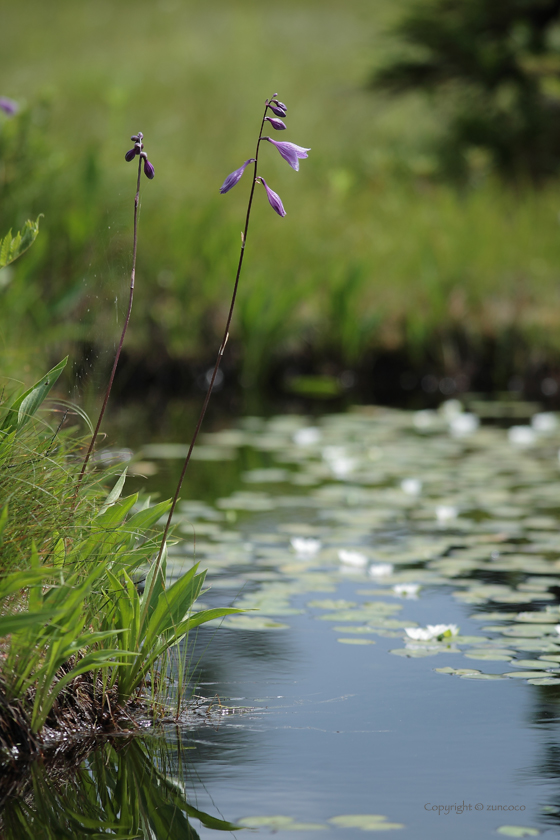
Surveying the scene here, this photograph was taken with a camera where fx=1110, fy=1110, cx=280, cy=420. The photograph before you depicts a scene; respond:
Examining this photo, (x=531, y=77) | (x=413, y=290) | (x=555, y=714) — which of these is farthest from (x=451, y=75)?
(x=555, y=714)

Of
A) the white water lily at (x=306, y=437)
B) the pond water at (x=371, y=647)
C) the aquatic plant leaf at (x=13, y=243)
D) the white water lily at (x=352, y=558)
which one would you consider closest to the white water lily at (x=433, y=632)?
the pond water at (x=371, y=647)

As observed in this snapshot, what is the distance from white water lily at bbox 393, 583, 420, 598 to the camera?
3.31 metres

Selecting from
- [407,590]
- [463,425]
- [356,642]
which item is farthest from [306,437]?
[356,642]

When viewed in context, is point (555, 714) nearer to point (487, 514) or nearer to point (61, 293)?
point (487, 514)

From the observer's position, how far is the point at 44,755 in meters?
2.19

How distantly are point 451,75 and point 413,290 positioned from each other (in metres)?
4.69

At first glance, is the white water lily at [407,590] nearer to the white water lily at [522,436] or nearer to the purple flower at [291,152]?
the purple flower at [291,152]

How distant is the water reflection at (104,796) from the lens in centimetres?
197

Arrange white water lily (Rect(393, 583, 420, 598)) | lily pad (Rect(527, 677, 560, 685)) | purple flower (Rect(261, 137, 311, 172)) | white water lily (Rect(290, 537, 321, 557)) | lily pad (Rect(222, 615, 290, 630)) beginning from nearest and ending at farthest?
purple flower (Rect(261, 137, 311, 172)) < lily pad (Rect(527, 677, 560, 685)) < lily pad (Rect(222, 615, 290, 630)) < white water lily (Rect(393, 583, 420, 598)) < white water lily (Rect(290, 537, 321, 557))

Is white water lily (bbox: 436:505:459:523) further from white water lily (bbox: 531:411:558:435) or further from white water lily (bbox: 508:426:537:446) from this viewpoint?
white water lily (bbox: 531:411:558:435)

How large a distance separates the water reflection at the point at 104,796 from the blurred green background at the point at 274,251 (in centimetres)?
89

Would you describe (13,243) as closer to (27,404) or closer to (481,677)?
(27,404)

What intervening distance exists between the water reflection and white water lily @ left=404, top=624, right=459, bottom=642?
2.77 ft

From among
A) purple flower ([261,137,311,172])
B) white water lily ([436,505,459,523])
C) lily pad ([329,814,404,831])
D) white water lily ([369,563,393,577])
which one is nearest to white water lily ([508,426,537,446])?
white water lily ([436,505,459,523])
